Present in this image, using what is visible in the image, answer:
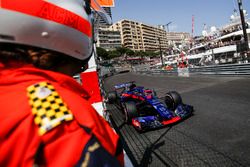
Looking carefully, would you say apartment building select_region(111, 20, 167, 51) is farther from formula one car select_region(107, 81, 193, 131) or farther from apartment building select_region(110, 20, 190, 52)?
formula one car select_region(107, 81, 193, 131)

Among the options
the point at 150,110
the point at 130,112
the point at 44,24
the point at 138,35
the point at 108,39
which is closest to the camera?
the point at 44,24

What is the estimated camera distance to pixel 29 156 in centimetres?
69

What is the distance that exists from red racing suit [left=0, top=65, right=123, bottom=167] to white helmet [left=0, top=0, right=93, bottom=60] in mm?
273

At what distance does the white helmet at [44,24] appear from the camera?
1036 mm

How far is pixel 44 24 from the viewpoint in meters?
1.11

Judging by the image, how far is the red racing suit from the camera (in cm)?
70

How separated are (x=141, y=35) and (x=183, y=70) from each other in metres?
112

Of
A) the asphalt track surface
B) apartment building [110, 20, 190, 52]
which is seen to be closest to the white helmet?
the asphalt track surface

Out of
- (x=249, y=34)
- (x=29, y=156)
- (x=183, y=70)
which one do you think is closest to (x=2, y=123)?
(x=29, y=156)

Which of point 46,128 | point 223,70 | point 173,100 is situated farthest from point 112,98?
point 223,70

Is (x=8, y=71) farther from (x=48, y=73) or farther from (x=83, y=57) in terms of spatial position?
(x=83, y=57)

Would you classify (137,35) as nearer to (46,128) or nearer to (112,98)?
(112,98)

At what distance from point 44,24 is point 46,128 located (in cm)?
59

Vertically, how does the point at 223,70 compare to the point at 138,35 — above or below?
below
